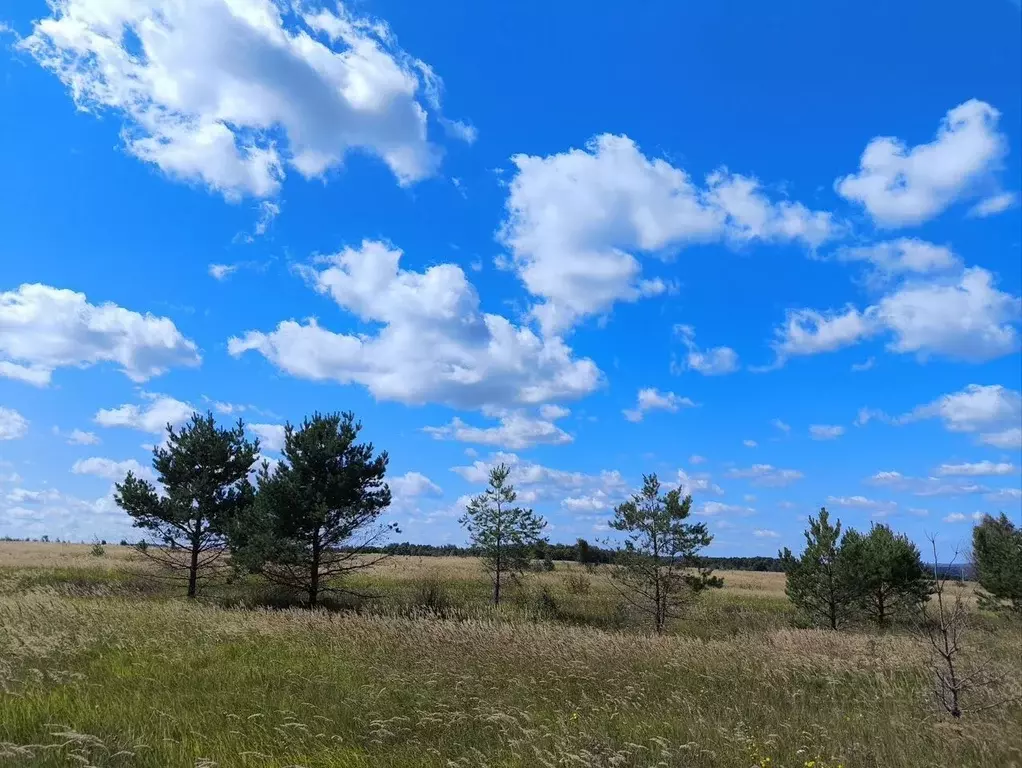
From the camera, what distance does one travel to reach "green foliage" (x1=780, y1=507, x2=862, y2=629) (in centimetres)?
2031

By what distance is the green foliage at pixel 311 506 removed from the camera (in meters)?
22.6

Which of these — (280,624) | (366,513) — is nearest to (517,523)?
(366,513)

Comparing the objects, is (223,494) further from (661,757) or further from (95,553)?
(95,553)

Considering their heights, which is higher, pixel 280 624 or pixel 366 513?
pixel 366 513

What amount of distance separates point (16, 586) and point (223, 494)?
1032cm

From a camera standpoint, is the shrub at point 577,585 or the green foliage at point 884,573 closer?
the green foliage at point 884,573

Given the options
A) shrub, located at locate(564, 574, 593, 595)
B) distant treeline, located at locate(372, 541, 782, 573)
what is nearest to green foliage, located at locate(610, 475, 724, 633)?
distant treeline, located at locate(372, 541, 782, 573)

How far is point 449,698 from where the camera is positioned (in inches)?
290

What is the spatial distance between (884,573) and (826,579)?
2.37m

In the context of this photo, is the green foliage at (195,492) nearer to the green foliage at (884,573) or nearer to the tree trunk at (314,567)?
the tree trunk at (314,567)

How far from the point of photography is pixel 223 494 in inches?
1059

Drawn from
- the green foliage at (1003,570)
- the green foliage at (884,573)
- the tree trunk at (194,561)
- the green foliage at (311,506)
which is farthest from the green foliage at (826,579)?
the tree trunk at (194,561)

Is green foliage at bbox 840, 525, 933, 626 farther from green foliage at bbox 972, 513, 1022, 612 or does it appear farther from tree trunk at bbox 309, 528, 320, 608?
tree trunk at bbox 309, 528, 320, 608

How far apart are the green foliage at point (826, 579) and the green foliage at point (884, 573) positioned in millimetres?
166
